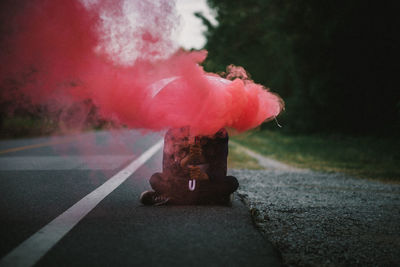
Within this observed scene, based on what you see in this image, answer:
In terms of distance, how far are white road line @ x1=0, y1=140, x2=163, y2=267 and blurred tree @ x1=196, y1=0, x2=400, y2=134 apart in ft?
34.6

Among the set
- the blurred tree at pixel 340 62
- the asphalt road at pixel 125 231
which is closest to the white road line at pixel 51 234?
the asphalt road at pixel 125 231

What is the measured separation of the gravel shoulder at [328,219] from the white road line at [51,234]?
6.43ft

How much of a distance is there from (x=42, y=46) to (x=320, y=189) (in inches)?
193

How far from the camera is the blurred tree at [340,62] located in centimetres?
1684

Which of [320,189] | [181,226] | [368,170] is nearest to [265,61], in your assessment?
[368,170]

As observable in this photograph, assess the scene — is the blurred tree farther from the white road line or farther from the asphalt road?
the white road line

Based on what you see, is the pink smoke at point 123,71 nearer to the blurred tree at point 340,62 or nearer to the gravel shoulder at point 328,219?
the gravel shoulder at point 328,219

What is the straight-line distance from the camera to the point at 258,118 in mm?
4547

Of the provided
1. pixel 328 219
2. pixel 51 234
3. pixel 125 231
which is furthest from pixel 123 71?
pixel 328 219

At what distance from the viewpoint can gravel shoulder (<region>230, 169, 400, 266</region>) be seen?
3.29 metres

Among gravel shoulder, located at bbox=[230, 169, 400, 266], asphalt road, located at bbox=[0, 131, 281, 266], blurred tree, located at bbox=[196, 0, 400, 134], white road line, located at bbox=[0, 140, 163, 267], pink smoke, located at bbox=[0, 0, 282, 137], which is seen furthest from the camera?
blurred tree, located at bbox=[196, 0, 400, 134]

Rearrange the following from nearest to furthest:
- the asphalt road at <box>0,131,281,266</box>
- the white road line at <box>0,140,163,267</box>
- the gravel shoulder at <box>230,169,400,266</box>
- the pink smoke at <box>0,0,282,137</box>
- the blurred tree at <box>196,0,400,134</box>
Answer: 1. the white road line at <box>0,140,163,267</box>
2. the asphalt road at <box>0,131,281,266</box>
3. the gravel shoulder at <box>230,169,400,266</box>
4. the pink smoke at <box>0,0,282,137</box>
5. the blurred tree at <box>196,0,400,134</box>

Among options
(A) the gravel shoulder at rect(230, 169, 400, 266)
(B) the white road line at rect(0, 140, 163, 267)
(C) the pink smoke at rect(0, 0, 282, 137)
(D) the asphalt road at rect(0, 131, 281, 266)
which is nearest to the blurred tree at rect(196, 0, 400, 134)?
(A) the gravel shoulder at rect(230, 169, 400, 266)

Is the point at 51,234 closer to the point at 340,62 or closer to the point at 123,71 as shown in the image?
the point at 123,71
